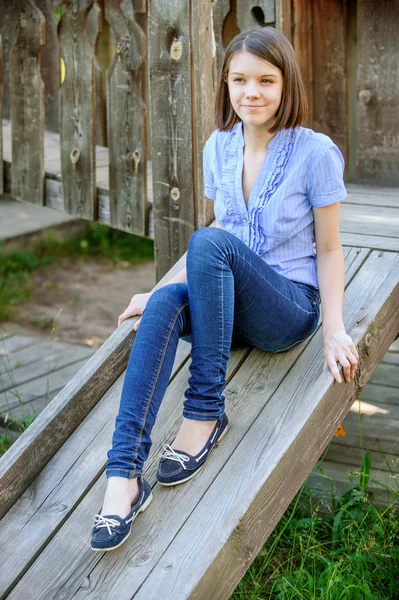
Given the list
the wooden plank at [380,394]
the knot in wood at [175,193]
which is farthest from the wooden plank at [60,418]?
the wooden plank at [380,394]

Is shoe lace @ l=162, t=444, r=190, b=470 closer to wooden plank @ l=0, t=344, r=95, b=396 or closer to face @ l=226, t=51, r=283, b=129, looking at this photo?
face @ l=226, t=51, r=283, b=129

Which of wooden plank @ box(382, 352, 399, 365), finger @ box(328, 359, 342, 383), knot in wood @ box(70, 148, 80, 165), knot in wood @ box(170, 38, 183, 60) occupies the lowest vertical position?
wooden plank @ box(382, 352, 399, 365)

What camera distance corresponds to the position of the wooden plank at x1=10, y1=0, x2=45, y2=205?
3.96 metres

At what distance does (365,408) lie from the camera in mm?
4242

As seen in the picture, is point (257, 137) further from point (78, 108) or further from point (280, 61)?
point (78, 108)

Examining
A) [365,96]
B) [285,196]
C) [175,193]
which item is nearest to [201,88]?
[175,193]

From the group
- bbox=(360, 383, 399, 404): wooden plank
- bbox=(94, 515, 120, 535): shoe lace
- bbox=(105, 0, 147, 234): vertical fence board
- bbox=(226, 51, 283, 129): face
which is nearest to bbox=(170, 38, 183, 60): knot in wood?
bbox=(105, 0, 147, 234): vertical fence board

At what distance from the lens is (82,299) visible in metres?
7.05

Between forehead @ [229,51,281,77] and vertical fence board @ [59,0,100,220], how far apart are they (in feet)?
4.35

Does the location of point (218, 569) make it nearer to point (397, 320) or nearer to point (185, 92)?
point (397, 320)

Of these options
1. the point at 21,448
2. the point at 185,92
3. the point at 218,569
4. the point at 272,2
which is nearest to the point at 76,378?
the point at 21,448

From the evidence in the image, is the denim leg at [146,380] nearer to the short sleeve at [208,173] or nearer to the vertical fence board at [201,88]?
the short sleeve at [208,173]

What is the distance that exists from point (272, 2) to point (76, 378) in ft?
5.93

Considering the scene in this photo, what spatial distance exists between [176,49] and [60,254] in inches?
189
